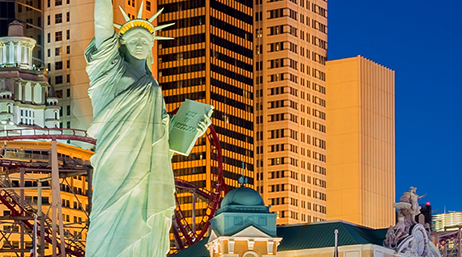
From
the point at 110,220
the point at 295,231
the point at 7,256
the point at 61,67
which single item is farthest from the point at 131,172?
the point at 61,67

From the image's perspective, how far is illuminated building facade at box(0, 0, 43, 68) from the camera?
17525cm

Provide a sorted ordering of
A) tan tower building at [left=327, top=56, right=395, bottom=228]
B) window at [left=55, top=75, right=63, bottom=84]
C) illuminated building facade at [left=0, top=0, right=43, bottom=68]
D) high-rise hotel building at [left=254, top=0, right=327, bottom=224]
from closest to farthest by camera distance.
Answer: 1. illuminated building facade at [left=0, top=0, right=43, bottom=68]
2. window at [left=55, top=75, right=63, bottom=84]
3. high-rise hotel building at [left=254, top=0, right=327, bottom=224]
4. tan tower building at [left=327, top=56, right=395, bottom=228]

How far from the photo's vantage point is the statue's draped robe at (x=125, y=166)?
3619 cm

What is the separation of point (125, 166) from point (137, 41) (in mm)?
3933

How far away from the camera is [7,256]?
491 feet

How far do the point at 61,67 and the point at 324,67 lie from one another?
45.9m

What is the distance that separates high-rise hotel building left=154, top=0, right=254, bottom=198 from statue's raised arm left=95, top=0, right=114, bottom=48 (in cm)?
13703

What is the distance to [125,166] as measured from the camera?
119ft

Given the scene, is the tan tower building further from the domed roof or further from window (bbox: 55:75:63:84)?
the domed roof

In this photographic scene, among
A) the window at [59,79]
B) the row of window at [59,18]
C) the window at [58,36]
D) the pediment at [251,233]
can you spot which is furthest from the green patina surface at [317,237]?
the window at [58,36]

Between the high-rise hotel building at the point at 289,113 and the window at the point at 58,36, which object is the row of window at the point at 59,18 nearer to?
the window at the point at 58,36

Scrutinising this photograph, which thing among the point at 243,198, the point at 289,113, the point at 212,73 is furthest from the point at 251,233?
the point at 289,113

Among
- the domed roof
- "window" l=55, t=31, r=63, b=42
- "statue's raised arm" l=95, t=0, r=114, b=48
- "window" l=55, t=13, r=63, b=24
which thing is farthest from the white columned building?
"statue's raised arm" l=95, t=0, r=114, b=48

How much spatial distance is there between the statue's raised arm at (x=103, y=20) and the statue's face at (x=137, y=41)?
3.62 feet
